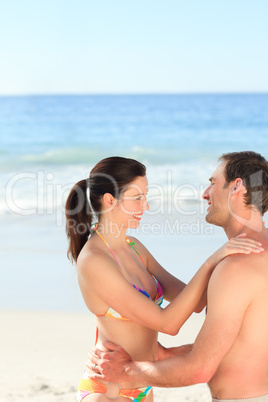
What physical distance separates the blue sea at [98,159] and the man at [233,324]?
3710 millimetres

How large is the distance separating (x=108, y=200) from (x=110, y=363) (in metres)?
0.78

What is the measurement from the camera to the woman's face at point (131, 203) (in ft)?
9.49

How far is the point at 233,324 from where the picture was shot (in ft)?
7.75

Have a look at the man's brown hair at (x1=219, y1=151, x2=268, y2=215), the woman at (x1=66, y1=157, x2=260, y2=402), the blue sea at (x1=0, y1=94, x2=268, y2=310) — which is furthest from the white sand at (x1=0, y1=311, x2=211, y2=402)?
the man's brown hair at (x1=219, y1=151, x2=268, y2=215)

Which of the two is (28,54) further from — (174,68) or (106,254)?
(106,254)

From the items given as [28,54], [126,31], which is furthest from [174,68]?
[28,54]

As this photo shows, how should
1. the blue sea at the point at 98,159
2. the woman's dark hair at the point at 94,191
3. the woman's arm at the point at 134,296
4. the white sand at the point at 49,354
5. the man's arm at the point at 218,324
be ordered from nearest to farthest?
1. the man's arm at the point at 218,324
2. the woman's arm at the point at 134,296
3. the woman's dark hair at the point at 94,191
4. the white sand at the point at 49,354
5. the blue sea at the point at 98,159

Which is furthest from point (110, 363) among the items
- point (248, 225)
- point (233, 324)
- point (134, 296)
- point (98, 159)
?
point (98, 159)

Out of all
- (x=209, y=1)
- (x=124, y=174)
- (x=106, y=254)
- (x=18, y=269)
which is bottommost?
(x=18, y=269)

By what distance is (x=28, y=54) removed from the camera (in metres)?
33.0

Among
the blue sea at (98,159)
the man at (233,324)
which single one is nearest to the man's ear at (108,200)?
the man at (233,324)

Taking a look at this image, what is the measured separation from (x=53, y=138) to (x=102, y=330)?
77.5 feet

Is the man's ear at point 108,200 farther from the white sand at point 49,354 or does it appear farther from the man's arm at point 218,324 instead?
the white sand at point 49,354

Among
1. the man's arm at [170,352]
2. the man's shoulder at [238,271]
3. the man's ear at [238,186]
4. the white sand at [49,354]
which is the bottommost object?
the white sand at [49,354]
